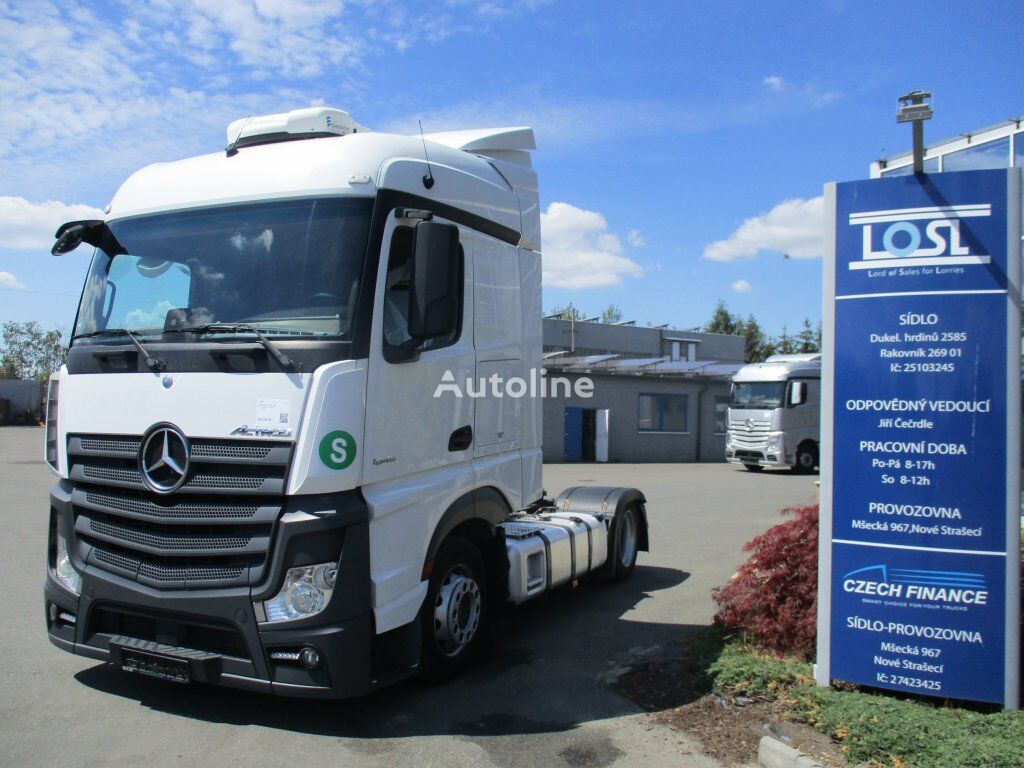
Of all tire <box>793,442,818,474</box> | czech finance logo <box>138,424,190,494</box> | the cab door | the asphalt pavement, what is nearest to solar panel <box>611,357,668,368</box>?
tire <box>793,442,818,474</box>

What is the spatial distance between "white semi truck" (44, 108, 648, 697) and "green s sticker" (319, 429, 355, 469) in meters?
0.01

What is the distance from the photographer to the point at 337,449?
422 centimetres

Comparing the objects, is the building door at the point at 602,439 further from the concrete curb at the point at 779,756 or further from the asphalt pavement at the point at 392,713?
the concrete curb at the point at 779,756

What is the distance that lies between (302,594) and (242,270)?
6.13 ft

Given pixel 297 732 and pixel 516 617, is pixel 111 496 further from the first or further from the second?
pixel 516 617

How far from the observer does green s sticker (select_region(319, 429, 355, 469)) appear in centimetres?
417

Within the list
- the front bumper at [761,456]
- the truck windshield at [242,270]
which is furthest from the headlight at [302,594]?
the front bumper at [761,456]

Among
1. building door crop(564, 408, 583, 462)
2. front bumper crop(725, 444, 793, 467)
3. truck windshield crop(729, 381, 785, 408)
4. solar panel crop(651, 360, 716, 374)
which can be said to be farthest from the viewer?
solar panel crop(651, 360, 716, 374)

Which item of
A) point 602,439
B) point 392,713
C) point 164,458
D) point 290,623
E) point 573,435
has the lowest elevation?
point 602,439

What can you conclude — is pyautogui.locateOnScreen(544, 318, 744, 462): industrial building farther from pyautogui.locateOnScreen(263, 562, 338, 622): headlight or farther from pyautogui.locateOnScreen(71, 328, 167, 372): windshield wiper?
pyautogui.locateOnScreen(263, 562, 338, 622): headlight

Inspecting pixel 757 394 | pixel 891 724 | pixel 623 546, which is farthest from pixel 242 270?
pixel 757 394

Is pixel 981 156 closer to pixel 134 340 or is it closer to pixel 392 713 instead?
pixel 392 713

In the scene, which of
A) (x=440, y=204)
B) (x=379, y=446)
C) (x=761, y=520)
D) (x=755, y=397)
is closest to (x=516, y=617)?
(x=379, y=446)

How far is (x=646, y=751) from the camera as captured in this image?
4453mm
